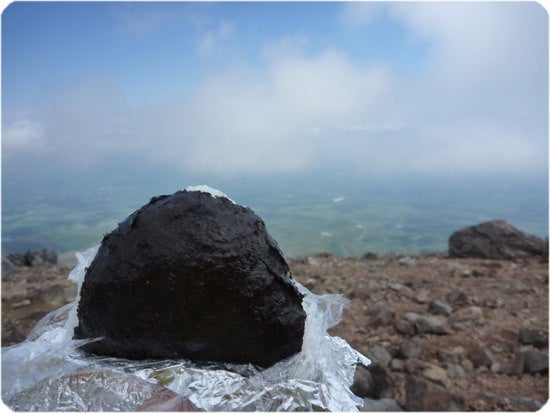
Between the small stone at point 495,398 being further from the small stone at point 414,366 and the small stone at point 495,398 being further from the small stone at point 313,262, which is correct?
the small stone at point 313,262

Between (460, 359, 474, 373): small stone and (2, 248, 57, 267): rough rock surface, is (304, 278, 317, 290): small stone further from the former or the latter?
(2, 248, 57, 267): rough rock surface

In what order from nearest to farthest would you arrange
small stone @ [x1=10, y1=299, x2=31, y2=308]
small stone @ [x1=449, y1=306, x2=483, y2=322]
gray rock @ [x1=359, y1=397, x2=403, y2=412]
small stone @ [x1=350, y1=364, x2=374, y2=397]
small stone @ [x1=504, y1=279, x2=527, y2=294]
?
gray rock @ [x1=359, y1=397, x2=403, y2=412] < small stone @ [x1=350, y1=364, x2=374, y2=397] < small stone @ [x1=449, y1=306, x2=483, y2=322] < small stone @ [x1=10, y1=299, x2=31, y2=308] < small stone @ [x1=504, y1=279, x2=527, y2=294]

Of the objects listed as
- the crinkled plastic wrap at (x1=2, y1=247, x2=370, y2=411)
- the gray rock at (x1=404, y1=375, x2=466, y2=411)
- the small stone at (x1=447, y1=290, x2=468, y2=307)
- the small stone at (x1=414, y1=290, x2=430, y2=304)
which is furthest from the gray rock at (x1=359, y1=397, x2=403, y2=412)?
the small stone at (x1=447, y1=290, x2=468, y2=307)

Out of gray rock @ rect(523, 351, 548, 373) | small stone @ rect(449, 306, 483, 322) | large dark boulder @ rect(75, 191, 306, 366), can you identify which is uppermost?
large dark boulder @ rect(75, 191, 306, 366)

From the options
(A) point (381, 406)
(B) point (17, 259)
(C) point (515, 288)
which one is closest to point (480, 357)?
(A) point (381, 406)

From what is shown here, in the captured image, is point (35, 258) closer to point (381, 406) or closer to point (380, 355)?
point (380, 355)

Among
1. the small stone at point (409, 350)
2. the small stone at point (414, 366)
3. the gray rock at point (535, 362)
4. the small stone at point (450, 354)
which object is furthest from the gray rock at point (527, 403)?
the small stone at point (409, 350)

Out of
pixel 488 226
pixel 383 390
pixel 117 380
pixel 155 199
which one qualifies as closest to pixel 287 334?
pixel 117 380
